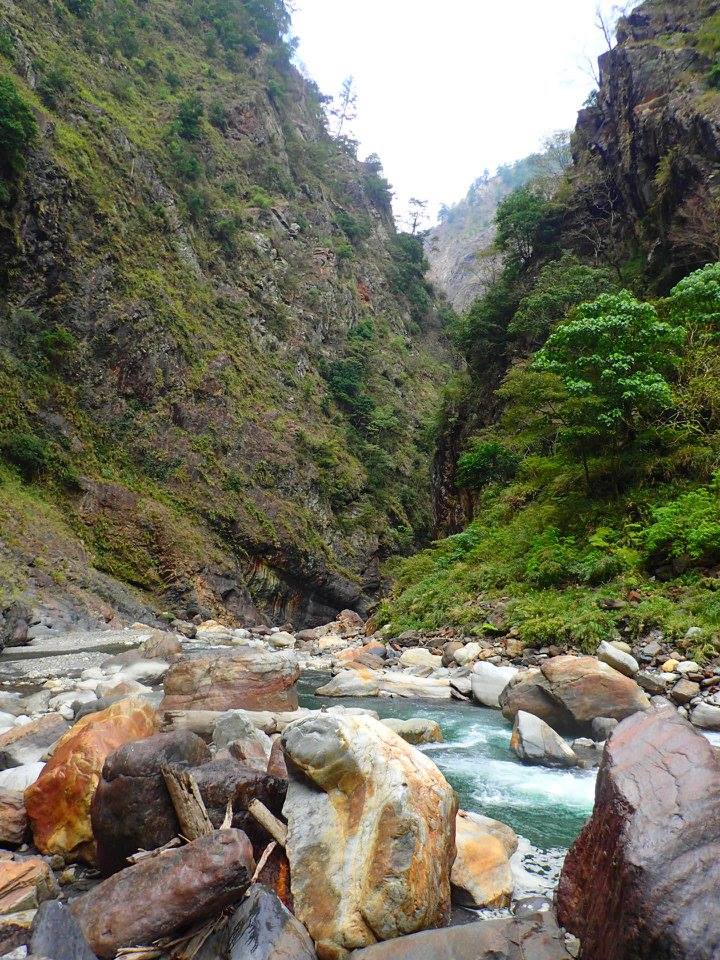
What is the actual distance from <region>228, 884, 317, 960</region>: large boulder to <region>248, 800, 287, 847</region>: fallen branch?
1.09ft

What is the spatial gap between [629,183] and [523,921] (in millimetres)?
26893

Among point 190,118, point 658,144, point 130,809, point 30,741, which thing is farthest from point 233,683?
point 190,118

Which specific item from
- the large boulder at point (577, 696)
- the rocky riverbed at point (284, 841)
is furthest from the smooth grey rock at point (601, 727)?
the rocky riverbed at point (284, 841)

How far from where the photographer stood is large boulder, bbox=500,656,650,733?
20.7 feet

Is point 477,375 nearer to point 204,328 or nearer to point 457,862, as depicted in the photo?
point 204,328

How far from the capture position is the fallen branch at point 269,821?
3.10m

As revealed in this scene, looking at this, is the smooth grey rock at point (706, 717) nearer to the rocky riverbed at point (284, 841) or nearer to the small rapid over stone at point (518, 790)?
the rocky riverbed at point (284, 841)

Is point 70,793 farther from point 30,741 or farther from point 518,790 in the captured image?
point 518,790

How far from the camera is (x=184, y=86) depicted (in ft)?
135

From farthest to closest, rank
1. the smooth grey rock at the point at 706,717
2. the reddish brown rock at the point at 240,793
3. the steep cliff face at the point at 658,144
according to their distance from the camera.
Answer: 1. the steep cliff face at the point at 658,144
2. the smooth grey rock at the point at 706,717
3. the reddish brown rock at the point at 240,793

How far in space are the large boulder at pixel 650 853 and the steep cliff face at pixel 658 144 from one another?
59.5 ft

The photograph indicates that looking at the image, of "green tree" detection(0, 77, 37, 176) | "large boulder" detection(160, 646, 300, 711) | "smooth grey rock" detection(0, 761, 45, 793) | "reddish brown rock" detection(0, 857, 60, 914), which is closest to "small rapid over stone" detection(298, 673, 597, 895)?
"large boulder" detection(160, 646, 300, 711)

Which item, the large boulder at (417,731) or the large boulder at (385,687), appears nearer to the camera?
the large boulder at (417,731)


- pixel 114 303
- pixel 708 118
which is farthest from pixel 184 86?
pixel 708 118
